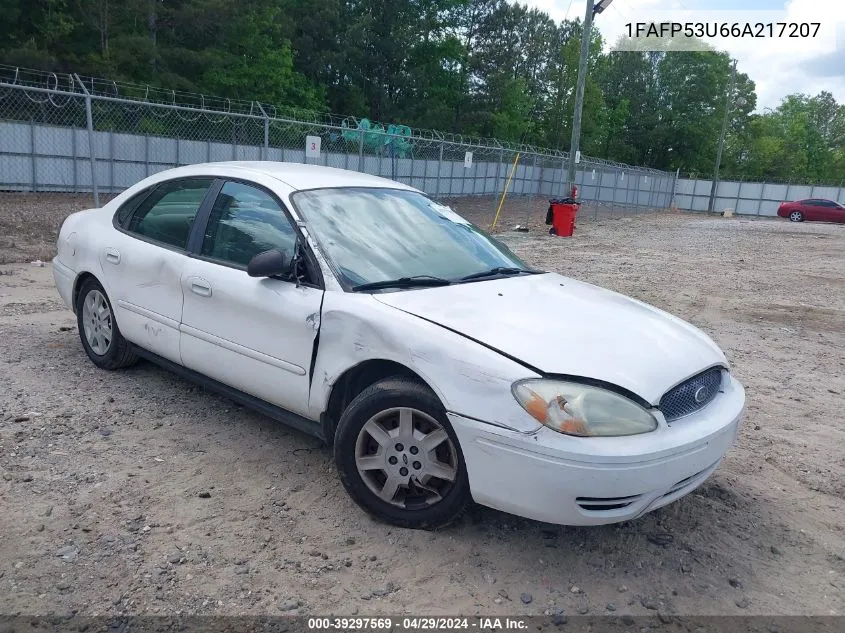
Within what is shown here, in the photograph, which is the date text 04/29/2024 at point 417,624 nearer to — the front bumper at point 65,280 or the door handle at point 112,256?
the door handle at point 112,256

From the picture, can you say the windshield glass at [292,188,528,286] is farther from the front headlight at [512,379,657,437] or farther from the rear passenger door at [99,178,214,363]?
the front headlight at [512,379,657,437]

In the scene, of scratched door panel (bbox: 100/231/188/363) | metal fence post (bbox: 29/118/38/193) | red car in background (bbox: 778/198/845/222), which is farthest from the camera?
red car in background (bbox: 778/198/845/222)

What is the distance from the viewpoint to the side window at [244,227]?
383 centimetres

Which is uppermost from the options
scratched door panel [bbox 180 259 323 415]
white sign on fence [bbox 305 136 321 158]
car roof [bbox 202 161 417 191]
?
white sign on fence [bbox 305 136 321 158]

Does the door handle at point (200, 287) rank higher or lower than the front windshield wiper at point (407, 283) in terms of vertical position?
lower

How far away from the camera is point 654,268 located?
43.6ft

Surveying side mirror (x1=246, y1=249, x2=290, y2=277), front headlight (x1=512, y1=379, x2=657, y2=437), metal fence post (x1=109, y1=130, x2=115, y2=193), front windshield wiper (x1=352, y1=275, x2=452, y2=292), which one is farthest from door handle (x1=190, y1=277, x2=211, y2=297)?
metal fence post (x1=109, y1=130, x2=115, y2=193)

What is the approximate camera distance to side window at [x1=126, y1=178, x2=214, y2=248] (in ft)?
14.2

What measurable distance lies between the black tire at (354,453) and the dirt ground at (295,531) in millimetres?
90

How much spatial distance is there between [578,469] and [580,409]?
0.23 meters

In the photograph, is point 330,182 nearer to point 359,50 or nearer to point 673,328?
point 673,328

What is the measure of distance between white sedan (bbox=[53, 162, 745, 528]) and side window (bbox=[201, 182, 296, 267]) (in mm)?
13

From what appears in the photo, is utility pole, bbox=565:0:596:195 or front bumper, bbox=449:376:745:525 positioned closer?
front bumper, bbox=449:376:745:525

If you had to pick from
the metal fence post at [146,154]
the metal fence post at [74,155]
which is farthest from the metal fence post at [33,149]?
the metal fence post at [146,154]
